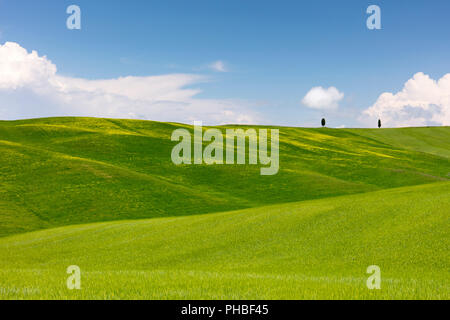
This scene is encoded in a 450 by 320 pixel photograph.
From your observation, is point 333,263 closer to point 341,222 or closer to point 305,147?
point 341,222

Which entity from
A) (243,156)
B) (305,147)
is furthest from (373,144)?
(243,156)

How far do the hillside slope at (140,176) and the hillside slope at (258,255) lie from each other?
56.0 ft

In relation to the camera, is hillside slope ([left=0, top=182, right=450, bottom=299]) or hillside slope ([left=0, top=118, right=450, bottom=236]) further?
hillside slope ([left=0, top=118, right=450, bottom=236])

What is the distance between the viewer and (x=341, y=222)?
26031mm

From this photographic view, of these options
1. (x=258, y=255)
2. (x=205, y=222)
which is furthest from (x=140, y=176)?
(x=258, y=255)

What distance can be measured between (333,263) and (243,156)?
214 feet

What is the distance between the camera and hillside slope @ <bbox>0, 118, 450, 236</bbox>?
54.8m
